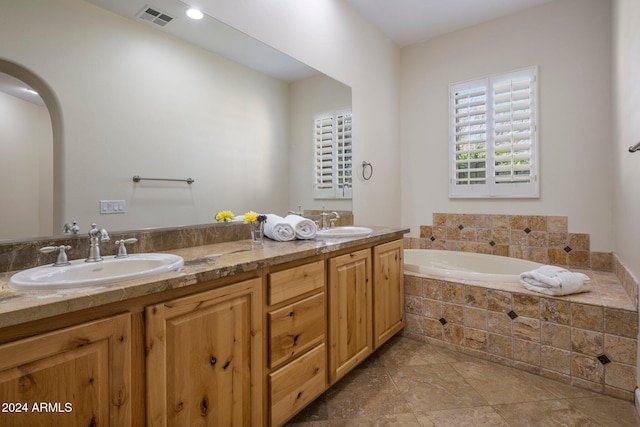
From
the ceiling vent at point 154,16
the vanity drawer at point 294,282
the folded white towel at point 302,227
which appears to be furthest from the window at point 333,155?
the ceiling vent at point 154,16

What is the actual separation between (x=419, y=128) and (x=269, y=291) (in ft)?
9.37

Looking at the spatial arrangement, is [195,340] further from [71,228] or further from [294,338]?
[71,228]

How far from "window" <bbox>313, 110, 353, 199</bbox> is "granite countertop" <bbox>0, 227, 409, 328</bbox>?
0.81 metres

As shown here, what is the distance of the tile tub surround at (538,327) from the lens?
175 cm

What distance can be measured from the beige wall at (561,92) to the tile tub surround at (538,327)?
0.64m

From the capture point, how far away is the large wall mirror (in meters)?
1.15

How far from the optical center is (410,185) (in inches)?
142

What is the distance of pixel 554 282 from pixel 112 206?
8.00ft

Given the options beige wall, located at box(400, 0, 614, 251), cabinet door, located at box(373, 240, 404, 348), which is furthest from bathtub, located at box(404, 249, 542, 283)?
beige wall, located at box(400, 0, 614, 251)

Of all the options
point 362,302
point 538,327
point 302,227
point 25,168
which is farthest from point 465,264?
point 25,168

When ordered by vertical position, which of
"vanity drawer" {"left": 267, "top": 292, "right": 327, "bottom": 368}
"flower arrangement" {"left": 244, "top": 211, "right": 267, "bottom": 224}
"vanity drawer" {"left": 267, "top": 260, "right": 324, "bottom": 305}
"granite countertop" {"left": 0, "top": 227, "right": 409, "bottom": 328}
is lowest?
"vanity drawer" {"left": 267, "top": 292, "right": 327, "bottom": 368}

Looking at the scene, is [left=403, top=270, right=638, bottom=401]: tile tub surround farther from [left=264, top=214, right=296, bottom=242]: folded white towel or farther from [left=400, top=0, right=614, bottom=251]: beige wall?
[left=264, top=214, right=296, bottom=242]: folded white towel

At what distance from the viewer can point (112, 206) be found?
136 cm

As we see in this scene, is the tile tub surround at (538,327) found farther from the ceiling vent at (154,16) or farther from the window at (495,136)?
the ceiling vent at (154,16)
